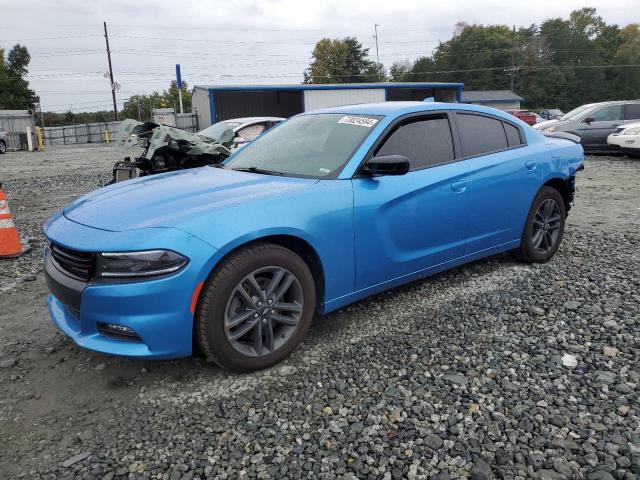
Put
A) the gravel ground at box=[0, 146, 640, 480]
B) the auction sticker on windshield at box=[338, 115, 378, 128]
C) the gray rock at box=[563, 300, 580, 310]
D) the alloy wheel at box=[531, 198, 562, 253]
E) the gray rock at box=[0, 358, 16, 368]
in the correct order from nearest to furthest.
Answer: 1. the gravel ground at box=[0, 146, 640, 480]
2. the gray rock at box=[0, 358, 16, 368]
3. the auction sticker on windshield at box=[338, 115, 378, 128]
4. the gray rock at box=[563, 300, 580, 310]
5. the alloy wheel at box=[531, 198, 562, 253]

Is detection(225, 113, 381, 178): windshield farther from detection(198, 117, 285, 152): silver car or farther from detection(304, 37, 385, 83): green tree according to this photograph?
detection(304, 37, 385, 83): green tree

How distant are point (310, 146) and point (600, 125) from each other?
13.4 metres

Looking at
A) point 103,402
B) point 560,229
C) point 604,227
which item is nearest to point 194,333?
point 103,402

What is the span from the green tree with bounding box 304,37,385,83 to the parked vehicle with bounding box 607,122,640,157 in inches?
2642

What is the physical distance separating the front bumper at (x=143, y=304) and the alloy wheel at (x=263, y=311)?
25 centimetres

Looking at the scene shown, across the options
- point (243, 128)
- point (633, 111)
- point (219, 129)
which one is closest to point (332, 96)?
point (633, 111)

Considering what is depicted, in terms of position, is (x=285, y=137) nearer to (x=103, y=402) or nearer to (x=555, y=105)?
(x=103, y=402)

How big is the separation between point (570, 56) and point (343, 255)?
99.1 m

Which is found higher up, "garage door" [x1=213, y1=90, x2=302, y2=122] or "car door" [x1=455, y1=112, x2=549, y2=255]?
"garage door" [x1=213, y1=90, x2=302, y2=122]

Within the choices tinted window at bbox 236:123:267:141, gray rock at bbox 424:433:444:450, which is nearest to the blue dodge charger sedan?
gray rock at bbox 424:433:444:450

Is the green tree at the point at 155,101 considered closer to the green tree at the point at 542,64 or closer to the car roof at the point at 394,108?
the green tree at the point at 542,64

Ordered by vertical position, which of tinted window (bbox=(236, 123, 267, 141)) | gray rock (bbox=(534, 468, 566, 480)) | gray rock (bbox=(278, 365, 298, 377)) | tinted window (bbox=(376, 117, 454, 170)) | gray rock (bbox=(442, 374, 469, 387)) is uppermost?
tinted window (bbox=(236, 123, 267, 141))

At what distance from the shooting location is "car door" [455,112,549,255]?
160 inches

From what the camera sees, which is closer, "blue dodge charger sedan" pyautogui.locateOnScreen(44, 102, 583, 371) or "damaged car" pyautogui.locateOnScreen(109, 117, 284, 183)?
"blue dodge charger sedan" pyautogui.locateOnScreen(44, 102, 583, 371)
